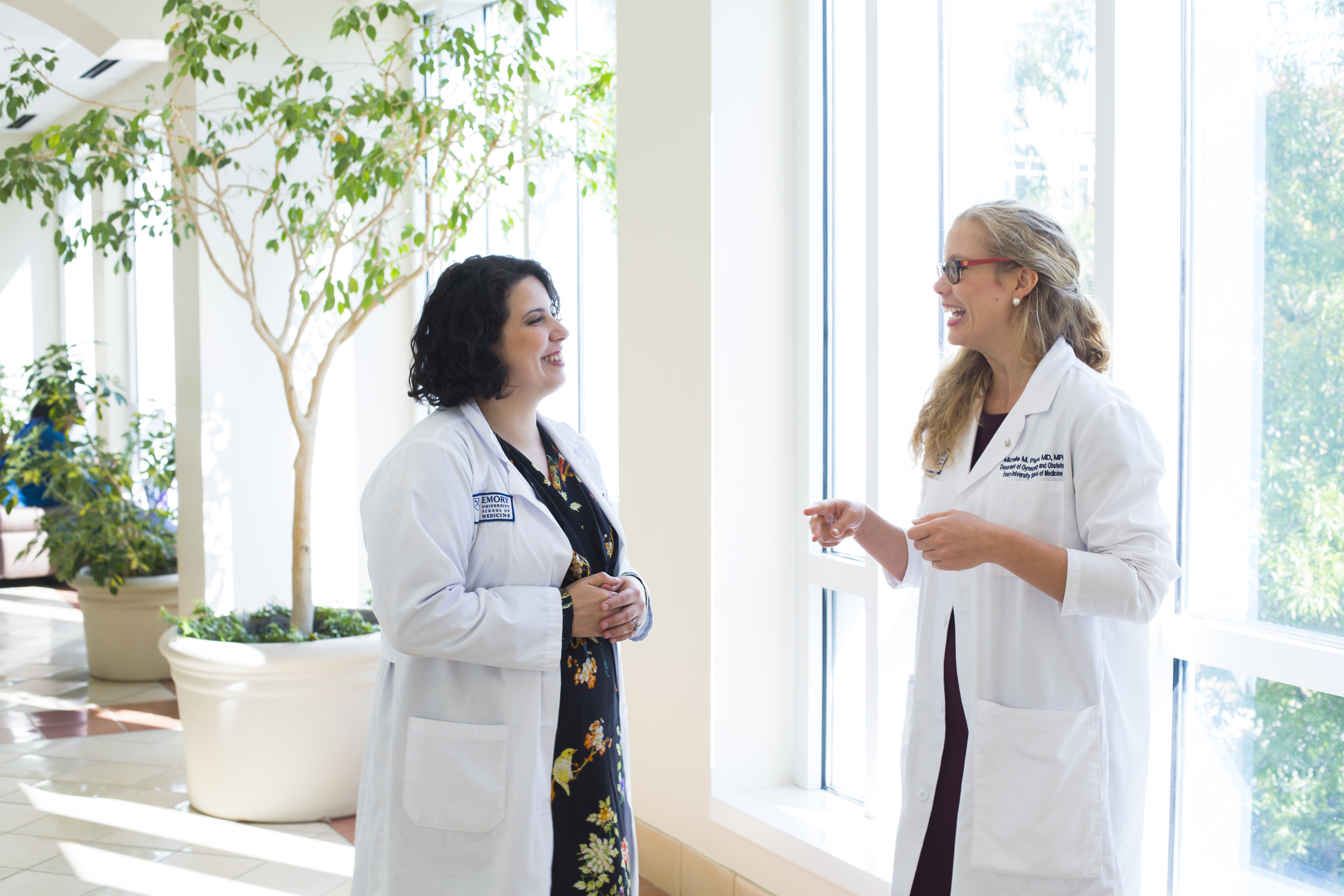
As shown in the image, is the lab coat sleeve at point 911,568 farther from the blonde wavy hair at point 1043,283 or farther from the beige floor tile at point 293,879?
the beige floor tile at point 293,879

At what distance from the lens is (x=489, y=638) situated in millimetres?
1789

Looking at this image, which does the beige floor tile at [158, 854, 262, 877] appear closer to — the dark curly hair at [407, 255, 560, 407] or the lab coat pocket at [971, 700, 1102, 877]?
the dark curly hair at [407, 255, 560, 407]

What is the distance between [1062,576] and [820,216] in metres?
1.64

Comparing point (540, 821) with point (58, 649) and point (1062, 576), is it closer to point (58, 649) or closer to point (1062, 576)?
point (1062, 576)

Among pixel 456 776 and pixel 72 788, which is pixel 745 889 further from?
pixel 72 788

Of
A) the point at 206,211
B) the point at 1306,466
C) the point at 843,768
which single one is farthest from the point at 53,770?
the point at 1306,466

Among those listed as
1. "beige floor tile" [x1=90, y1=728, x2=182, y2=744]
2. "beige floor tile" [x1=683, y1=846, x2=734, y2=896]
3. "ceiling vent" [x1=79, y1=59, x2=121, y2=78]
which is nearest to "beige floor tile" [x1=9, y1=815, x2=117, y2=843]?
"beige floor tile" [x1=90, y1=728, x2=182, y2=744]

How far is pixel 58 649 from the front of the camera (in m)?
6.65

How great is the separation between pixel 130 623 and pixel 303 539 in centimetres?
231

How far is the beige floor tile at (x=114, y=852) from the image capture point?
3445 millimetres

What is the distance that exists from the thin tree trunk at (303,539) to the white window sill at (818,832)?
1.94m

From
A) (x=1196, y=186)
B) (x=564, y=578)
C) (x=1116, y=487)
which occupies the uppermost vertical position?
(x=1196, y=186)

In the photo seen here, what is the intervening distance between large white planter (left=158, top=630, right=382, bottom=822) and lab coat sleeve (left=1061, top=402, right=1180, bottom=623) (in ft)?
9.51

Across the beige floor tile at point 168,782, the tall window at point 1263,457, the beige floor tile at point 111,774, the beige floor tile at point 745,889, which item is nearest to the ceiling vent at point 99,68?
the beige floor tile at point 111,774
